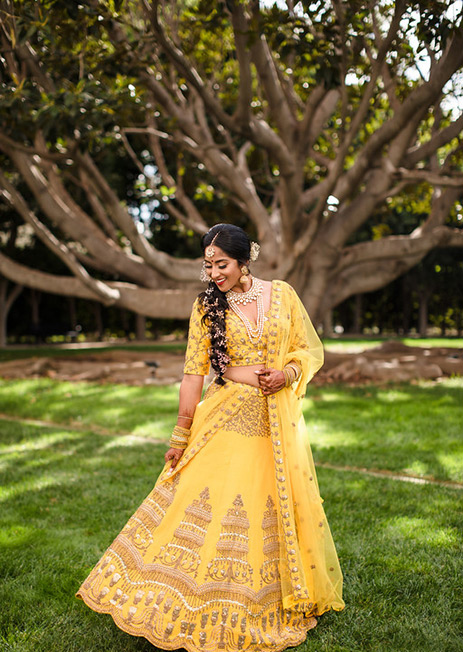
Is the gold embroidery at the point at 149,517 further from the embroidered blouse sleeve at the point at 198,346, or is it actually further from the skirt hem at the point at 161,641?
the embroidered blouse sleeve at the point at 198,346

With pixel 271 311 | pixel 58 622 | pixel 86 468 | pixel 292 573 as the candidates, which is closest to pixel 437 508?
pixel 292 573

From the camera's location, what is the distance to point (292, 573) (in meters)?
2.70

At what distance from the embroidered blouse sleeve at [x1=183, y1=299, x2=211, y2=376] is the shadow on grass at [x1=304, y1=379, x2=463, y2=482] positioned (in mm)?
3250

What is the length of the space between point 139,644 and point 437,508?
8.48 feet

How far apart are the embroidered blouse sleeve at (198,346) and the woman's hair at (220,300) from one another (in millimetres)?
39

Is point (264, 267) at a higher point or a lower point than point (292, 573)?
higher

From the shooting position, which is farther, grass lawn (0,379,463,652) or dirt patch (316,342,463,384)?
dirt patch (316,342,463,384)

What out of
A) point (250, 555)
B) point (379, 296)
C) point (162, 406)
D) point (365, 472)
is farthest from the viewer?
point (379, 296)

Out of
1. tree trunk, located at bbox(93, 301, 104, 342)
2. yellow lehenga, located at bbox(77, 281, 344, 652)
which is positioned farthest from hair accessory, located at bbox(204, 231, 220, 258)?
tree trunk, located at bbox(93, 301, 104, 342)

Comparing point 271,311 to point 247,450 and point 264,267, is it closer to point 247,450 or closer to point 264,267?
point 247,450

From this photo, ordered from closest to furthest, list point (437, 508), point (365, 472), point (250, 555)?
point (250, 555)
point (437, 508)
point (365, 472)

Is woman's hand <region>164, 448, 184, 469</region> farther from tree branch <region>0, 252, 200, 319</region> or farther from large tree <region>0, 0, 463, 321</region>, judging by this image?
tree branch <region>0, 252, 200, 319</region>

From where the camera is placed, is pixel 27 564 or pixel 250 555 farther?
pixel 27 564

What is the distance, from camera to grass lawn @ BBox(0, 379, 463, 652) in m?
2.86
